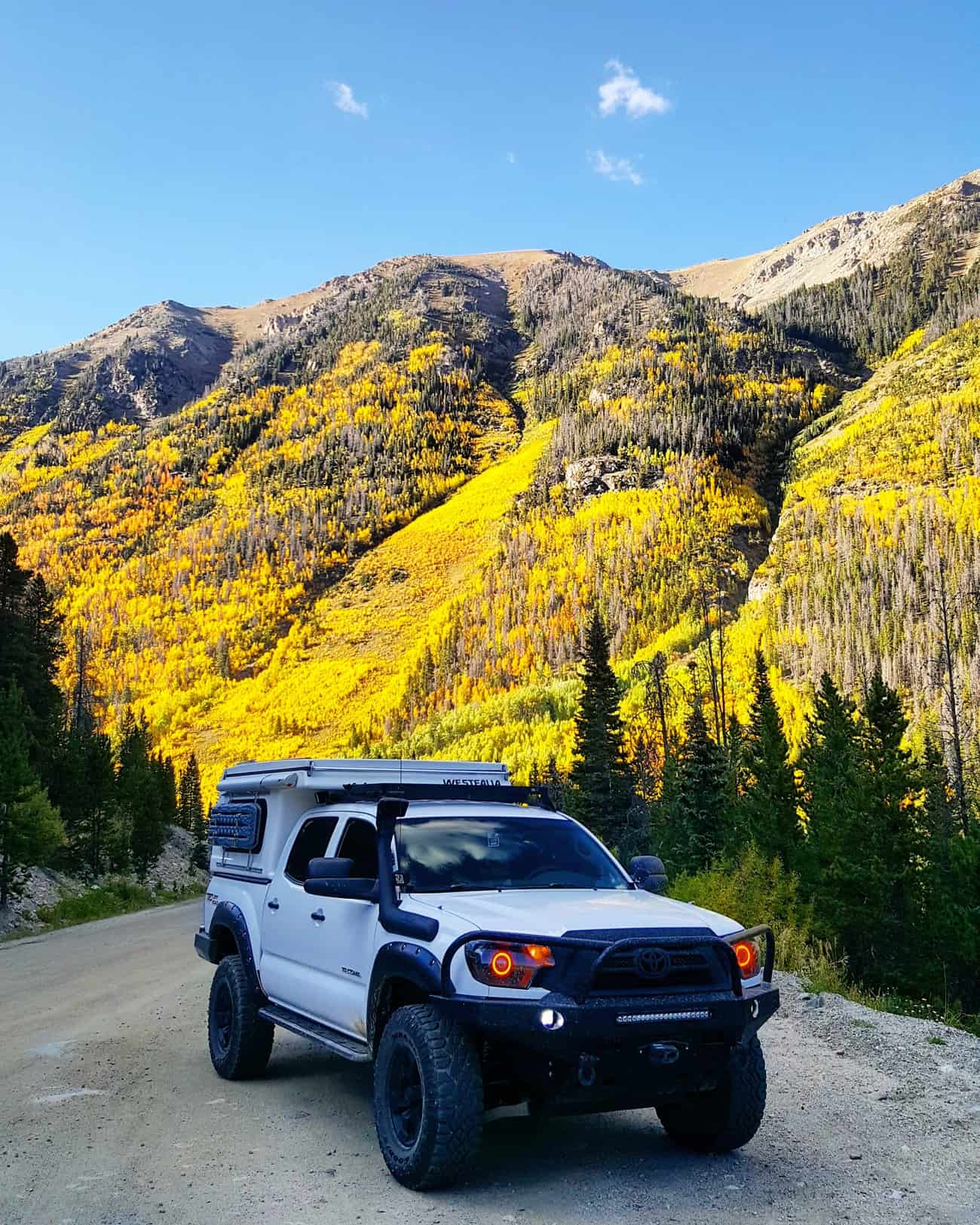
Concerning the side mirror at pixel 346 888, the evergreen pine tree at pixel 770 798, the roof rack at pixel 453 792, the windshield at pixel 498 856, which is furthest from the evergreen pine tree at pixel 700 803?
the side mirror at pixel 346 888

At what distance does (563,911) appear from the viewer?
5469mm

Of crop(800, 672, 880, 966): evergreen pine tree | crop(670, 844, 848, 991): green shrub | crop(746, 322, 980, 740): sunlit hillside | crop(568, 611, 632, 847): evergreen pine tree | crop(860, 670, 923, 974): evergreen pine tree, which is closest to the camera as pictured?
crop(670, 844, 848, 991): green shrub

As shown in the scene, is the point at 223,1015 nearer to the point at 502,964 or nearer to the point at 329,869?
the point at 329,869

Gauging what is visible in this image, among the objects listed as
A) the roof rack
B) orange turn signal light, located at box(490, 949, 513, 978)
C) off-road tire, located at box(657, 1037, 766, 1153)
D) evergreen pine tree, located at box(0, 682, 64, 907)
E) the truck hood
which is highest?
the roof rack

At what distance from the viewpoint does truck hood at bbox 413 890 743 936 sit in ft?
17.0

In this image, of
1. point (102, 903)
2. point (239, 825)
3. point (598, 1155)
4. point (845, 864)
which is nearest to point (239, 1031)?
point (239, 825)

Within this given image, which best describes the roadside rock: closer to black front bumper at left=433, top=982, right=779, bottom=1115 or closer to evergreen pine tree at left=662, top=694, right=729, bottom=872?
black front bumper at left=433, top=982, right=779, bottom=1115

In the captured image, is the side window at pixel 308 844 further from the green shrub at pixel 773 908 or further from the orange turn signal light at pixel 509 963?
the green shrub at pixel 773 908

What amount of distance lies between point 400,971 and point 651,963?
5.00ft

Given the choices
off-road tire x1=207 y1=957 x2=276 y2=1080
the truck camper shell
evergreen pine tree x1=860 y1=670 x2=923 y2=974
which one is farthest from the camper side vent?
evergreen pine tree x1=860 y1=670 x2=923 y2=974

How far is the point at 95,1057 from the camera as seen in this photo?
873 cm

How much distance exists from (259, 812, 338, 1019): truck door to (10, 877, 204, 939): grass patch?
21.3 metres

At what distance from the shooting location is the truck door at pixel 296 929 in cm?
685

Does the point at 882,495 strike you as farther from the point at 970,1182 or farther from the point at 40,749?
the point at 970,1182
